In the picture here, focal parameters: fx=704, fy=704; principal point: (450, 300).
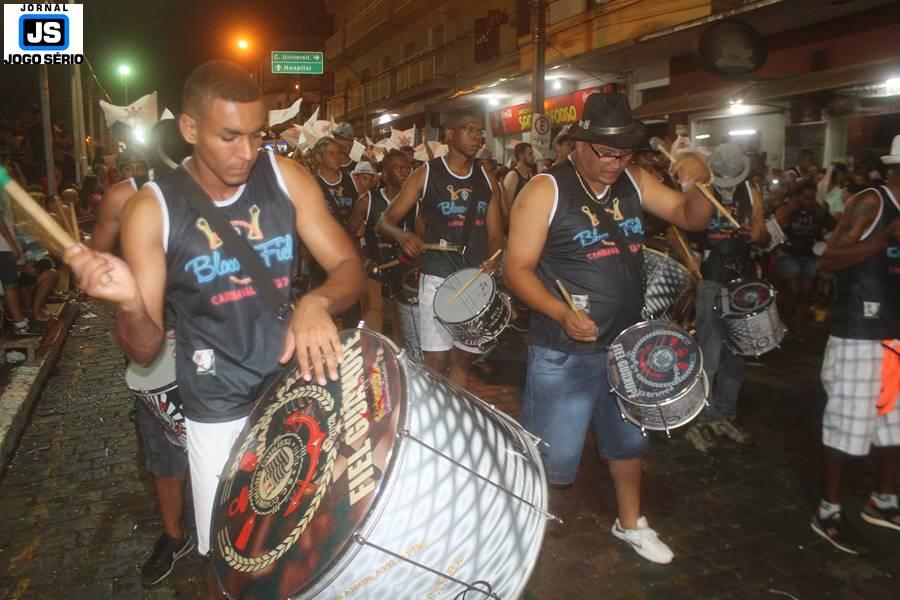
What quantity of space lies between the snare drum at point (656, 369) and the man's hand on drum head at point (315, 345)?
1.74m

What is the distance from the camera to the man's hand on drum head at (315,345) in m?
2.12

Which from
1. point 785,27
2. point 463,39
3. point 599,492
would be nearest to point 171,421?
point 599,492

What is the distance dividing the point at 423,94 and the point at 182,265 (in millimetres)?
28371

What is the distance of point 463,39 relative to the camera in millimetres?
27828

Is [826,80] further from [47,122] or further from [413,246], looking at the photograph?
[47,122]

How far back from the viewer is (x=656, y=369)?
3451mm

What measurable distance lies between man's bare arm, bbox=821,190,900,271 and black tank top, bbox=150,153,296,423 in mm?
3020

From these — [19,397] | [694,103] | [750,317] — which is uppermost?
[694,103]

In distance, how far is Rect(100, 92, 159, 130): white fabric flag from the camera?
6789 millimetres

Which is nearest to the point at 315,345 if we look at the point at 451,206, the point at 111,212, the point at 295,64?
the point at 111,212

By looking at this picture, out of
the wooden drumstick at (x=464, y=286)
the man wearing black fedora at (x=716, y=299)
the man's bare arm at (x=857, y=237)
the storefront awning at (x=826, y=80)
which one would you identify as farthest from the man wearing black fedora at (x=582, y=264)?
the storefront awning at (x=826, y=80)

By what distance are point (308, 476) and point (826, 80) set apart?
40.4 ft

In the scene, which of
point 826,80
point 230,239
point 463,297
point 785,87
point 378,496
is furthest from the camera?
point 785,87

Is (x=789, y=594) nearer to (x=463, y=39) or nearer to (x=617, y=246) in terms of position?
(x=617, y=246)
